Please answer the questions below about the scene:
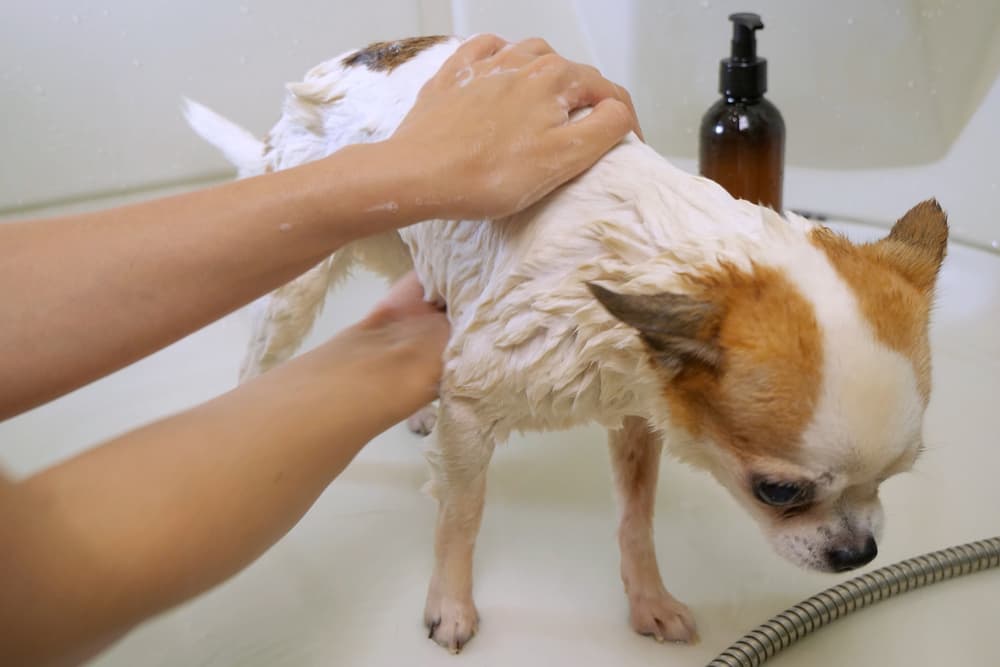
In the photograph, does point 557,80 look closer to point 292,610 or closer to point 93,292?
point 93,292

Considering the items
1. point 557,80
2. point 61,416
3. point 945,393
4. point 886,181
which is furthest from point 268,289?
point 886,181

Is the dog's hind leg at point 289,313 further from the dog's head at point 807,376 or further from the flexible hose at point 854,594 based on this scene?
the flexible hose at point 854,594

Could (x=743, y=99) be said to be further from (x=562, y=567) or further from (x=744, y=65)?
(x=562, y=567)

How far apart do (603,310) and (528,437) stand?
28.4 inches

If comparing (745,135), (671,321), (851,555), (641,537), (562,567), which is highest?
(671,321)

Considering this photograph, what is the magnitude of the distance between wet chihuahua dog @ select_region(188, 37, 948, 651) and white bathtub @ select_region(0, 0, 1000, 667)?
106mm

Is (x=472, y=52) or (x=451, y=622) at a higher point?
(x=472, y=52)

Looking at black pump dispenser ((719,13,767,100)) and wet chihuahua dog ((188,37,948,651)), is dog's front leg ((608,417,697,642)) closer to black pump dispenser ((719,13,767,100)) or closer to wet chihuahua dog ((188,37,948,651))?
wet chihuahua dog ((188,37,948,651))

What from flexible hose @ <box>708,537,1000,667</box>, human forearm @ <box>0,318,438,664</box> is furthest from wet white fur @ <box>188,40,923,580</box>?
flexible hose @ <box>708,537,1000,667</box>

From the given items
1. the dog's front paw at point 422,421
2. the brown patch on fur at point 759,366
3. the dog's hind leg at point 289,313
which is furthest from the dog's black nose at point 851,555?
the dog's front paw at point 422,421

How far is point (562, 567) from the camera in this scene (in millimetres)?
1233

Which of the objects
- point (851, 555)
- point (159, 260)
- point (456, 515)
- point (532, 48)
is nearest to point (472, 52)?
point (532, 48)

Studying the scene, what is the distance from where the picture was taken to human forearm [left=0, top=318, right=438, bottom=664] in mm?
548

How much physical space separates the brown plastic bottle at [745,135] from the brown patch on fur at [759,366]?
843 mm
